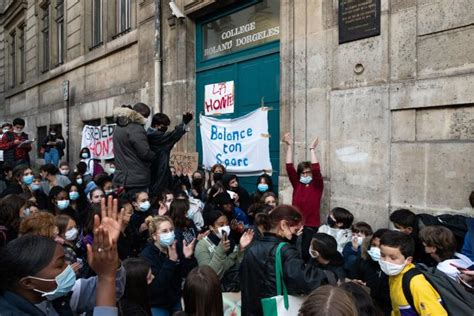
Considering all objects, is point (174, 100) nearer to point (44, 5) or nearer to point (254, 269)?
point (254, 269)

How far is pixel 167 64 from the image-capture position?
10297 mm

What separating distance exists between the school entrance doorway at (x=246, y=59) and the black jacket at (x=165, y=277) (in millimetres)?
4138

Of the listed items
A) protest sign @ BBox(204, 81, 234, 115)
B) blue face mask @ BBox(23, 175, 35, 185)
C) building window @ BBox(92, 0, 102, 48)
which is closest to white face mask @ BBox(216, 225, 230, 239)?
blue face mask @ BBox(23, 175, 35, 185)

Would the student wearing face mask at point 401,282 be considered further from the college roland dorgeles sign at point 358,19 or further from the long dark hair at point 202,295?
the college roland dorgeles sign at point 358,19

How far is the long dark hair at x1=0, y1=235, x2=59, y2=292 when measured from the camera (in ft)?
6.24

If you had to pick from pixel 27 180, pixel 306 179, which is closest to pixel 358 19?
pixel 306 179

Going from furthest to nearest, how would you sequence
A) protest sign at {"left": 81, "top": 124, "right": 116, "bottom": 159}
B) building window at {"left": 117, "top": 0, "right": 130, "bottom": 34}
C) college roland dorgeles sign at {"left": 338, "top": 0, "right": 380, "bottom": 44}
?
building window at {"left": 117, "top": 0, "right": 130, "bottom": 34}, protest sign at {"left": 81, "top": 124, "right": 116, "bottom": 159}, college roland dorgeles sign at {"left": 338, "top": 0, "right": 380, "bottom": 44}

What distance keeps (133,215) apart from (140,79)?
650 cm

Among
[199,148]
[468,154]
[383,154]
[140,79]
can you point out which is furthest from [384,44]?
[140,79]

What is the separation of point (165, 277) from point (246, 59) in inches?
229

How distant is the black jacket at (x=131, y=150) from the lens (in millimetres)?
5934

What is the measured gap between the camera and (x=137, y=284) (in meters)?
2.74

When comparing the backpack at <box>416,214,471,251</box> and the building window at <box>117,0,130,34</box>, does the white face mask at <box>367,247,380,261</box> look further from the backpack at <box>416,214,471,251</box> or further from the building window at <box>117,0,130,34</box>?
the building window at <box>117,0,130,34</box>

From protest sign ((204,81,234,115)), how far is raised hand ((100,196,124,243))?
6.88m
